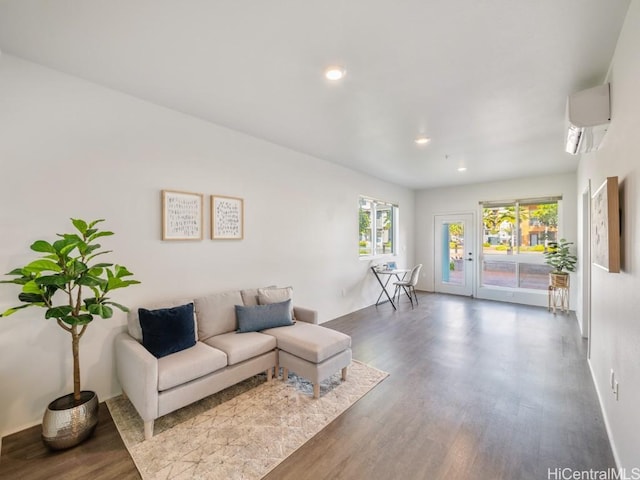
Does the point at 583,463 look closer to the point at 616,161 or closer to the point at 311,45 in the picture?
the point at 616,161

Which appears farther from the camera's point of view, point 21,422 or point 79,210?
point 79,210

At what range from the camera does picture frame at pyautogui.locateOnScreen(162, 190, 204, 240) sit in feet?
9.27

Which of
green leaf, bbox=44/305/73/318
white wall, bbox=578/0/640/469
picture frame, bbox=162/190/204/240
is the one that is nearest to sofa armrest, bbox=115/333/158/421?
green leaf, bbox=44/305/73/318

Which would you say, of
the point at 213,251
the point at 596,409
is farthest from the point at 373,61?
the point at 596,409

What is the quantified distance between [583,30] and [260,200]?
3194 millimetres

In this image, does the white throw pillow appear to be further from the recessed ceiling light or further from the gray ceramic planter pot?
the recessed ceiling light

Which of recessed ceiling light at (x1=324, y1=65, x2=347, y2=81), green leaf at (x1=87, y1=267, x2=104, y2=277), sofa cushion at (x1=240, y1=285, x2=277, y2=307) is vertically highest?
recessed ceiling light at (x1=324, y1=65, x2=347, y2=81)

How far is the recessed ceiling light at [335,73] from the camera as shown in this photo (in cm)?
216

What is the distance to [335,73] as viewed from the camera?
7.25ft

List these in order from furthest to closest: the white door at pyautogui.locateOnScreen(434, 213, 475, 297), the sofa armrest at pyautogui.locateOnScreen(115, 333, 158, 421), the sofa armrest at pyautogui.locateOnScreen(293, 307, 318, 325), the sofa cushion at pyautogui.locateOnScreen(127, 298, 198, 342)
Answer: the white door at pyautogui.locateOnScreen(434, 213, 475, 297) < the sofa armrest at pyautogui.locateOnScreen(293, 307, 318, 325) < the sofa cushion at pyautogui.locateOnScreen(127, 298, 198, 342) < the sofa armrest at pyautogui.locateOnScreen(115, 333, 158, 421)

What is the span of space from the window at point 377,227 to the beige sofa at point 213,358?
291 centimetres

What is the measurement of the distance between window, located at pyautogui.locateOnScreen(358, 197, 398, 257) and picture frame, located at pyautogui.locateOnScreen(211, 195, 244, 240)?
271 cm

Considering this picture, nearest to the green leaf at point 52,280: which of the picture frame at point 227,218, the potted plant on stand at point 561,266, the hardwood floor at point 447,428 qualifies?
the hardwood floor at point 447,428

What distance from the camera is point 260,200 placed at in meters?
3.71
